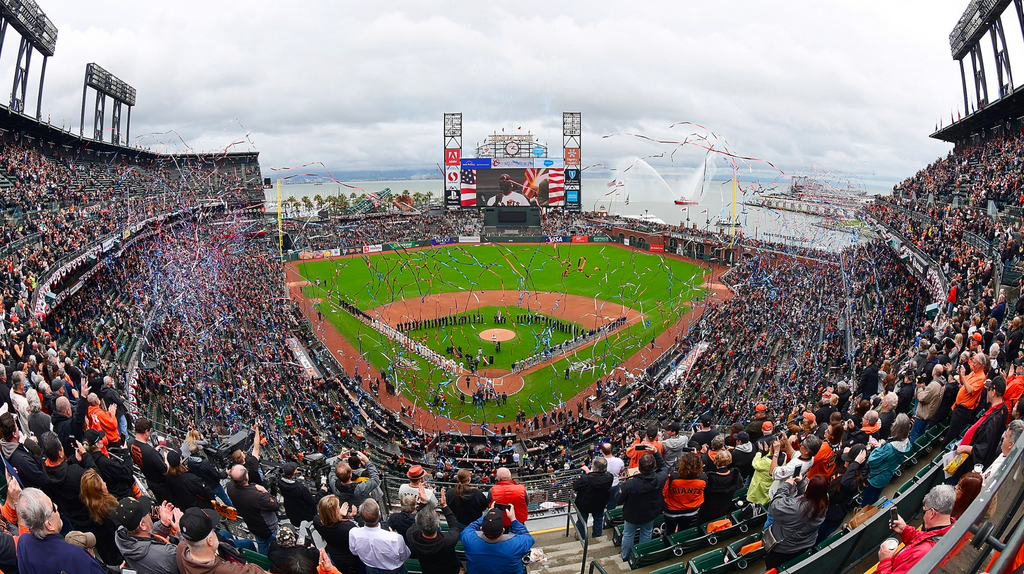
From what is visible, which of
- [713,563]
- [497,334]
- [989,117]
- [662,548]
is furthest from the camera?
[989,117]

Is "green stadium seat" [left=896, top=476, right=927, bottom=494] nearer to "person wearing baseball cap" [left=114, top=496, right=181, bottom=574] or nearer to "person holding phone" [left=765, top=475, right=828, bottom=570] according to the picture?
"person holding phone" [left=765, top=475, right=828, bottom=570]

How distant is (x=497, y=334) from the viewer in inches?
1384

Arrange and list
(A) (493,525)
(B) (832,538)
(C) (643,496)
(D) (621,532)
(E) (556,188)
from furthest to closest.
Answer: (E) (556,188) < (D) (621,532) < (C) (643,496) < (B) (832,538) < (A) (493,525)

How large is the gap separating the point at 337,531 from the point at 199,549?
143cm

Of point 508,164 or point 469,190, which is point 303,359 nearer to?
point 469,190

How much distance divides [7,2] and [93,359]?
1198 inches

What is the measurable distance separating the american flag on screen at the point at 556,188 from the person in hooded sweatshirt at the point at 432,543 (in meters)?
70.4

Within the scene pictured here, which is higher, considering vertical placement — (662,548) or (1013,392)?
(1013,392)

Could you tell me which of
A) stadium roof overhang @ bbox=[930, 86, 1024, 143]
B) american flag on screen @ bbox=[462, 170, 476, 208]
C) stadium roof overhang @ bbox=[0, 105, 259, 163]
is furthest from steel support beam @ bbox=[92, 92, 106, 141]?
stadium roof overhang @ bbox=[930, 86, 1024, 143]

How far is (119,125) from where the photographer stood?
64.1 metres

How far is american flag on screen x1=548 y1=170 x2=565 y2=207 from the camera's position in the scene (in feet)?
244

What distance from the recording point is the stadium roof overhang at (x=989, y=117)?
3259 centimetres

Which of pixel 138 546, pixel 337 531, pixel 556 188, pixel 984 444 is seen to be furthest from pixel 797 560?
pixel 556 188

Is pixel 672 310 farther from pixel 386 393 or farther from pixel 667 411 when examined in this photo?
pixel 386 393
